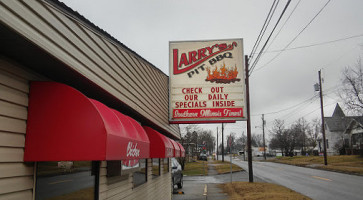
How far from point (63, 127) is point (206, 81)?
7808 mm

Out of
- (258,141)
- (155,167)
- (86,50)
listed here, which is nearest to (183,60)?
(155,167)

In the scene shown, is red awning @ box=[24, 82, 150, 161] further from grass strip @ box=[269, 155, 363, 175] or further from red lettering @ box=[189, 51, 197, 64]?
grass strip @ box=[269, 155, 363, 175]

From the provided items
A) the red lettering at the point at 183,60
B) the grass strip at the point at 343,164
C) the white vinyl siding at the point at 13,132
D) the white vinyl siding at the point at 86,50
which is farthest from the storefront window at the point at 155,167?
the grass strip at the point at 343,164

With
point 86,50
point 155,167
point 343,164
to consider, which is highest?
point 86,50

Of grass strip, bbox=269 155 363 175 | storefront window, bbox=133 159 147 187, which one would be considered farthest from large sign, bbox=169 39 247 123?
grass strip, bbox=269 155 363 175

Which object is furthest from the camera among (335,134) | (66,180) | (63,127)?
(335,134)

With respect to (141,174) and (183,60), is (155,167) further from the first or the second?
(183,60)

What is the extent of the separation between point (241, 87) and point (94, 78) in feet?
24.1

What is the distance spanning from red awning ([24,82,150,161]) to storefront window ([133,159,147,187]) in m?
4.03

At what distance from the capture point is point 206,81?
1061 cm

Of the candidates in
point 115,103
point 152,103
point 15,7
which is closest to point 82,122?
point 15,7

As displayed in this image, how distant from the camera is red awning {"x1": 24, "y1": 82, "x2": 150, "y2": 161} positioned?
3070 mm

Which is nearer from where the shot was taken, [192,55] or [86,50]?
[86,50]

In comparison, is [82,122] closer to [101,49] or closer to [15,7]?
[15,7]
